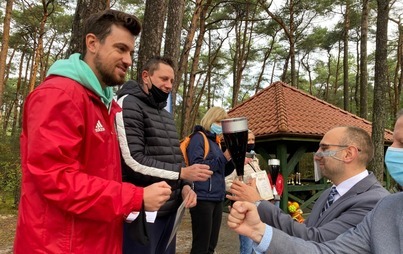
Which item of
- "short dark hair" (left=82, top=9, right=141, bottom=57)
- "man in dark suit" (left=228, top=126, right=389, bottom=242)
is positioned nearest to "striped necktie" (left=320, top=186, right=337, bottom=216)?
"man in dark suit" (left=228, top=126, right=389, bottom=242)

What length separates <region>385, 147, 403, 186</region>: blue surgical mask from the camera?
5.33 ft

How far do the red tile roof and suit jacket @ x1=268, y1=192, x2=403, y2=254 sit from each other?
269 inches

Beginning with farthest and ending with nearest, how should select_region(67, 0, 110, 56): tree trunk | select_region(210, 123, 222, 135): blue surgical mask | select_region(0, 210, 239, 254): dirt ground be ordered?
1. select_region(0, 210, 239, 254): dirt ground
2. select_region(210, 123, 222, 135): blue surgical mask
3. select_region(67, 0, 110, 56): tree trunk

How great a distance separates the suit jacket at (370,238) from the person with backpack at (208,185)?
189cm

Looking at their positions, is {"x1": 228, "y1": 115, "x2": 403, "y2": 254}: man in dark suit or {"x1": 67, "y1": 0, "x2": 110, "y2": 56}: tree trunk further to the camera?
{"x1": 67, "y1": 0, "x2": 110, "y2": 56}: tree trunk

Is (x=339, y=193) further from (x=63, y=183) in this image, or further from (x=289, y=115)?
(x=289, y=115)

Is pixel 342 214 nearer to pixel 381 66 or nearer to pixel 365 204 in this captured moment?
pixel 365 204

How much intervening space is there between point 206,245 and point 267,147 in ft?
23.5

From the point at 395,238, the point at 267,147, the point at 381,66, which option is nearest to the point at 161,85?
the point at 395,238

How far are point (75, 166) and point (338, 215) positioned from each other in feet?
5.03

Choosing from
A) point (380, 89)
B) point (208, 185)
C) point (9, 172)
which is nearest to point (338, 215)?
point (208, 185)

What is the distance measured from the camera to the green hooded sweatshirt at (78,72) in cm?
154

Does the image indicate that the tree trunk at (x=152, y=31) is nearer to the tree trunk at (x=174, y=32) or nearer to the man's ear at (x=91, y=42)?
the tree trunk at (x=174, y=32)

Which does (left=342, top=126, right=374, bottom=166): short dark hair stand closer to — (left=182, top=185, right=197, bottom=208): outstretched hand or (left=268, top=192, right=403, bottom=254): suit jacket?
(left=268, top=192, right=403, bottom=254): suit jacket
